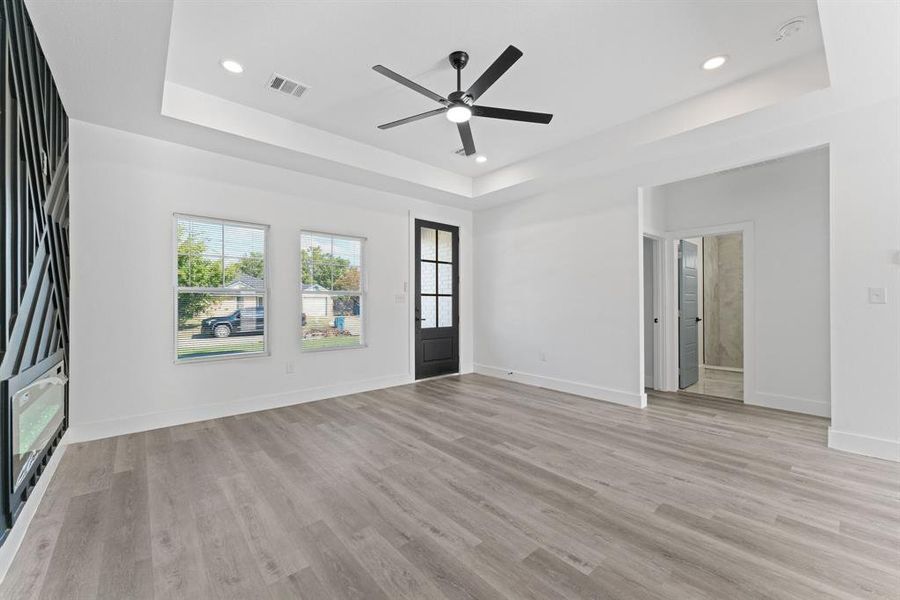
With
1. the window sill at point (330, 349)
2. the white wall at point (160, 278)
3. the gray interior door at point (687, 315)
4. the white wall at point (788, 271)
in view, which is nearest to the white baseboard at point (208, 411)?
the white wall at point (160, 278)

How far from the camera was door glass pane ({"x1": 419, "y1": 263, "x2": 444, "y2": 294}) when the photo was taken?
5922mm

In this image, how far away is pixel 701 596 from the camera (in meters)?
1.55

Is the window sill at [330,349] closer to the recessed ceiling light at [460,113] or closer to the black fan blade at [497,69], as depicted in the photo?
the recessed ceiling light at [460,113]

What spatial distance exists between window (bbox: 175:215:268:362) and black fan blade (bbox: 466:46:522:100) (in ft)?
9.49

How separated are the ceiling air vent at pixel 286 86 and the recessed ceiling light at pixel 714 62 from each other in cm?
317

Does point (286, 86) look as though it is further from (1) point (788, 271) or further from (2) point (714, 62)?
(1) point (788, 271)

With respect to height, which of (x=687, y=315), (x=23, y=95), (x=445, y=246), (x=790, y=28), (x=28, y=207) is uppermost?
(x=790, y=28)

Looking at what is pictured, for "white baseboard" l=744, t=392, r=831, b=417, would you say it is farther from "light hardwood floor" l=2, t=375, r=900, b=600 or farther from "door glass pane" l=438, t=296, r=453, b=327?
"door glass pane" l=438, t=296, r=453, b=327

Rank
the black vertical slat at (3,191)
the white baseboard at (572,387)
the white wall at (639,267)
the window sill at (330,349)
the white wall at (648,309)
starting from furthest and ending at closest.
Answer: the white wall at (648,309)
the window sill at (330,349)
the white baseboard at (572,387)
the white wall at (639,267)
the black vertical slat at (3,191)

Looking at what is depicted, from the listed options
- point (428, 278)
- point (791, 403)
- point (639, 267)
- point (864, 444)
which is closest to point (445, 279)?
point (428, 278)

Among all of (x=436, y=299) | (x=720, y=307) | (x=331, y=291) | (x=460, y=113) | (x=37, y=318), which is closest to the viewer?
(x=37, y=318)

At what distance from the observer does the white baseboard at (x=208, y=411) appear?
3.32 metres

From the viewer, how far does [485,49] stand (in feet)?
9.11

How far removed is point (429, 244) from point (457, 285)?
0.84 metres
